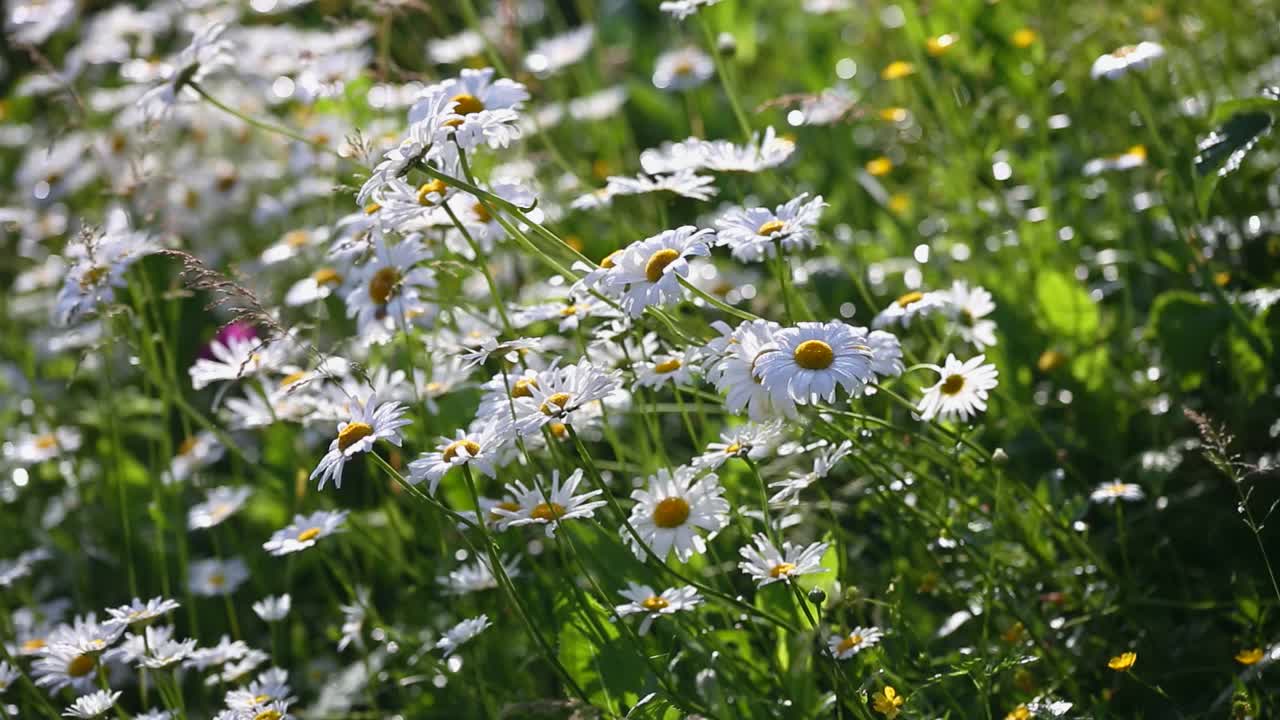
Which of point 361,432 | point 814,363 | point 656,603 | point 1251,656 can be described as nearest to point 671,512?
point 656,603

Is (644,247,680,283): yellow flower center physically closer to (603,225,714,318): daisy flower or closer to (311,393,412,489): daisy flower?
(603,225,714,318): daisy flower

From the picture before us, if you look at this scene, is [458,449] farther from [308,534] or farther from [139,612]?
[139,612]

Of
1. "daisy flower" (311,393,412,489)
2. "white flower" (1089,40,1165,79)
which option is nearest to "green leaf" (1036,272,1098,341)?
"white flower" (1089,40,1165,79)

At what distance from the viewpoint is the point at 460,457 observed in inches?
73.2

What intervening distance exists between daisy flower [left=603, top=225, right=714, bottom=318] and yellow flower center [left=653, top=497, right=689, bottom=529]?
330 mm

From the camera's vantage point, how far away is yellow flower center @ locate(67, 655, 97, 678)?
2252 mm

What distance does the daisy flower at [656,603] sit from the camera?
187 cm

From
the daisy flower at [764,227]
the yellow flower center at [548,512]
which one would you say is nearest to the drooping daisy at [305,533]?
the yellow flower center at [548,512]

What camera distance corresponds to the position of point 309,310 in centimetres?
372

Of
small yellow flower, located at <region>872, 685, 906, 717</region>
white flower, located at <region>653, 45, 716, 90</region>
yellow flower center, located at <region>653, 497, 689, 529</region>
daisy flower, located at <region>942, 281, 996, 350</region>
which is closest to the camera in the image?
small yellow flower, located at <region>872, 685, 906, 717</region>

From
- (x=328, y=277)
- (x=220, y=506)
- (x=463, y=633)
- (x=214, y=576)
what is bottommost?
(x=214, y=576)

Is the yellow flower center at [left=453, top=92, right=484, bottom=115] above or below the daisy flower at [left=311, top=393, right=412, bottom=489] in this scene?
above

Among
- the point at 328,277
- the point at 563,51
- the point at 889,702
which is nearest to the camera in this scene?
the point at 889,702

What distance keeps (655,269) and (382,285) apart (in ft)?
2.42
